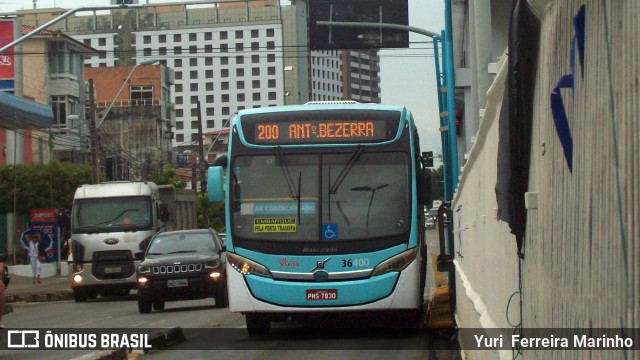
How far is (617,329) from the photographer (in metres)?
3.10

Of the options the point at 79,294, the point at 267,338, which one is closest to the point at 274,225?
the point at 267,338

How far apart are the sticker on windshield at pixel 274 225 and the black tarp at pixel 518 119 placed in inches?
352

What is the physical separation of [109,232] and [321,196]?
52.8 feet

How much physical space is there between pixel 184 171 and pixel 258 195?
91810mm

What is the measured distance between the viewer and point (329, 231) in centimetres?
1473

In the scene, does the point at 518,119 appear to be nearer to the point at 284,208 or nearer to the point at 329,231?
the point at 329,231

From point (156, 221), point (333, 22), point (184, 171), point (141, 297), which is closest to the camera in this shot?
point (141, 297)

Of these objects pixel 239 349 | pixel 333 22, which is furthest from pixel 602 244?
pixel 333 22

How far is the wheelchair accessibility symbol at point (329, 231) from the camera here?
48.2ft

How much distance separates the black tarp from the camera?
16.4 feet

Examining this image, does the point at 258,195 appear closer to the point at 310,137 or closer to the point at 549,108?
the point at 310,137

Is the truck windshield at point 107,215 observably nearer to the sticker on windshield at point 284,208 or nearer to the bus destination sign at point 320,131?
the bus destination sign at point 320,131

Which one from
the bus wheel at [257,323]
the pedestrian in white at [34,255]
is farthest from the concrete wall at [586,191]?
the pedestrian in white at [34,255]

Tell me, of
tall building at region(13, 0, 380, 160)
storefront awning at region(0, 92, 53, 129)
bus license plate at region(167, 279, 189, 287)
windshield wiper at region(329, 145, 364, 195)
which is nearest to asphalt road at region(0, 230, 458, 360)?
bus license plate at region(167, 279, 189, 287)
